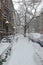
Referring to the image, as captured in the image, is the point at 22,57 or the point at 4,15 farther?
the point at 4,15

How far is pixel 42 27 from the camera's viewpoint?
8000cm

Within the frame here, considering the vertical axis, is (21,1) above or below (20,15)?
above

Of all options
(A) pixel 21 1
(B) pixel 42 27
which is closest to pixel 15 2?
(A) pixel 21 1

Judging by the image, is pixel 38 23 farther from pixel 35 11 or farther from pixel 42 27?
pixel 35 11

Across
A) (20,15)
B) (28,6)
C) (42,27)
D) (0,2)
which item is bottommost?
(42,27)

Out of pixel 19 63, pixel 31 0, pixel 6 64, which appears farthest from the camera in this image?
pixel 31 0

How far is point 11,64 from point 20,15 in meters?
45.5

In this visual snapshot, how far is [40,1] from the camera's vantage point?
46.0 m

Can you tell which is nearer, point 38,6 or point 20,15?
point 38,6

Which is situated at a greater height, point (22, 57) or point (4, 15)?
point (22, 57)

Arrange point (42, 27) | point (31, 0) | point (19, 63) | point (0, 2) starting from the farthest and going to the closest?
point (42, 27) → point (31, 0) → point (0, 2) → point (19, 63)

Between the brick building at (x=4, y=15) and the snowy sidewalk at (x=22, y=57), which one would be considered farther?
the brick building at (x=4, y=15)

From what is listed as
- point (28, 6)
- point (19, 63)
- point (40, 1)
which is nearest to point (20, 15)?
point (28, 6)

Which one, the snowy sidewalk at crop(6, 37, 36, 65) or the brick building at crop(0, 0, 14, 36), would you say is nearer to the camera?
the snowy sidewalk at crop(6, 37, 36, 65)
